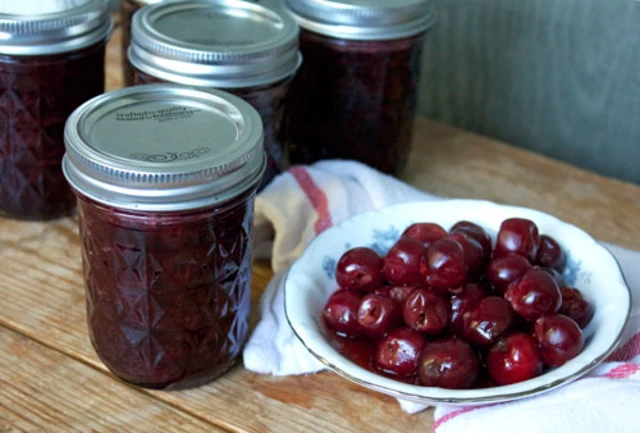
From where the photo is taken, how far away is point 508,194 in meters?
1.06

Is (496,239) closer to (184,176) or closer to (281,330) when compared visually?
(281,330)

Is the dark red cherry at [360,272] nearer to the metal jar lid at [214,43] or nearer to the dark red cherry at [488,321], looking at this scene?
the dark red cherry at [488,321]

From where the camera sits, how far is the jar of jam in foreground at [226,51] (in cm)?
85

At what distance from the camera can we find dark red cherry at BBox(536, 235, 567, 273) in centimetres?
81

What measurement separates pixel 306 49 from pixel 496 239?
0.31 meters

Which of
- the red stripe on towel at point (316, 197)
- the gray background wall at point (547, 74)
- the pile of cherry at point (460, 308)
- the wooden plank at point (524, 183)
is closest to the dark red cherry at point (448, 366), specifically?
the pile of cherry at point (460, 308)

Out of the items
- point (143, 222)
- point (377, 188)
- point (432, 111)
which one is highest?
point (143, 222)

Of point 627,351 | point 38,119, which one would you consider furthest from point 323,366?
point 38,119

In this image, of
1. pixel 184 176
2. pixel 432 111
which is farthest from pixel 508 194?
pixel 184 176

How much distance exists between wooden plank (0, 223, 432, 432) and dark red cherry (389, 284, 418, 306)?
0.27 feet

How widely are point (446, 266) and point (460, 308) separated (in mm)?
37

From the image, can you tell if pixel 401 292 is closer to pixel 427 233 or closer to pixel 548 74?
pixel 427 233

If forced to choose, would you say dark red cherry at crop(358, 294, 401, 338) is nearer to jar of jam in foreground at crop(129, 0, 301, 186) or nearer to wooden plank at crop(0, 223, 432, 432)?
wooden plank at crop(0, 223, 432, 432)

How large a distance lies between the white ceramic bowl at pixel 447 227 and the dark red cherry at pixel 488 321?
46mm
